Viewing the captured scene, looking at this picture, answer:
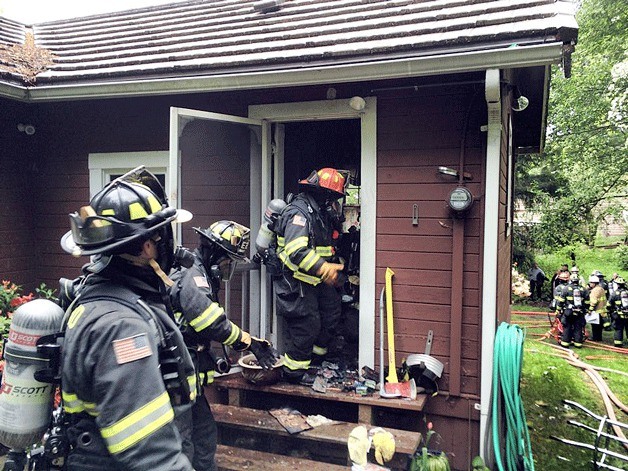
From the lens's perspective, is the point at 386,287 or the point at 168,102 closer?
the point at 386,287

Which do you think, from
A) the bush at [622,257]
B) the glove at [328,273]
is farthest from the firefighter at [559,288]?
the bush at [622,257]

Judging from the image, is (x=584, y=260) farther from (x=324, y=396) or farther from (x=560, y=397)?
(x=324, y=396)

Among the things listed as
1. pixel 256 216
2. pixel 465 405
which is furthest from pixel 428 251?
pixel 256 216

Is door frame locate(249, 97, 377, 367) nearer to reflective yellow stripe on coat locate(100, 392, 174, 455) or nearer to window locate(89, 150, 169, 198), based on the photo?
window locate(89, 150, 169, 198)

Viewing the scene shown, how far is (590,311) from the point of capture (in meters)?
11.9

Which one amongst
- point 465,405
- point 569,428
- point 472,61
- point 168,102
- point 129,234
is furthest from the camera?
point 569,428

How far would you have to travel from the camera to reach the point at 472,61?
3.69 m

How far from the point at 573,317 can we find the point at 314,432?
932 centimetres

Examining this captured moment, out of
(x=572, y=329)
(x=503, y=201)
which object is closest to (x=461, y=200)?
(x=503, y=201)

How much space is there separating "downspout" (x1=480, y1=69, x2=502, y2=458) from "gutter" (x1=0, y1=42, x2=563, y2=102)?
17.7 inches

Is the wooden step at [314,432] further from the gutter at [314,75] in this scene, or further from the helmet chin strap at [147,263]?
the gutter at [314,75]

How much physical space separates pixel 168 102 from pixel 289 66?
1713 millimetres

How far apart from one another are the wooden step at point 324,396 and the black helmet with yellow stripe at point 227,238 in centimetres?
137

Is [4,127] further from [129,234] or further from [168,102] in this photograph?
[129,234]
